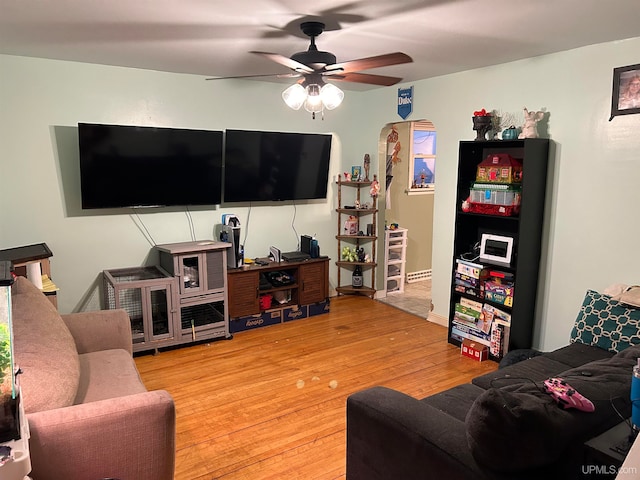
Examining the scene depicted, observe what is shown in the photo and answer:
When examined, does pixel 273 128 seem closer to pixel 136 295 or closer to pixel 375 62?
pixel 136 295

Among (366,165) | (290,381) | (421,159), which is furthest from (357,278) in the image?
(290,381)

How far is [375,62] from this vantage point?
104 inches

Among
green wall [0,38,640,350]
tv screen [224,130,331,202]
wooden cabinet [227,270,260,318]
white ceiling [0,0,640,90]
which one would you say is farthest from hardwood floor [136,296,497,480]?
white ceiling [0,0,640,90]

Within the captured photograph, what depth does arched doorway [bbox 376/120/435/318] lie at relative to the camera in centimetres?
554

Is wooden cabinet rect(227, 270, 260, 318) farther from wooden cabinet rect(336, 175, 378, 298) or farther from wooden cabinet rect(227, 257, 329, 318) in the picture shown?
wooden cabinet rect(336, 175, 378, 298)

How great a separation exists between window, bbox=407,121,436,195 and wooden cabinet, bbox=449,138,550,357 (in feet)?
6.53

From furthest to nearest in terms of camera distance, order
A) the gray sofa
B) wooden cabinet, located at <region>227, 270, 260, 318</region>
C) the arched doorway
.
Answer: the arched doorway → wooden cabinet, located at <region>227, 270, 260, 318</region> → the gray sofa

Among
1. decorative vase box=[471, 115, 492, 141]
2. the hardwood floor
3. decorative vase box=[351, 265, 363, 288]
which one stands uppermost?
decorative vase box=[471, 115, 492, 141]

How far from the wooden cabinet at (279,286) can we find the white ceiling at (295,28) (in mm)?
1869

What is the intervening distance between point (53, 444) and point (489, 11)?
2836 mm

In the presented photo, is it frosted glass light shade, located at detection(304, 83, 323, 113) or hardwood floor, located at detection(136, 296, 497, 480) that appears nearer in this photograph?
hardwood floor, located at detection(136, 296, 497, 480)

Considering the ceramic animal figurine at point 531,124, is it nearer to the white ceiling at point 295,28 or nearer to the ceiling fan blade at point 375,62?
the white ceiling at point 295,28

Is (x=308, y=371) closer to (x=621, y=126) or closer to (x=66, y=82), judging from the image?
(x=621, y=126)

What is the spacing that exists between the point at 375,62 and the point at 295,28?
62 cm
